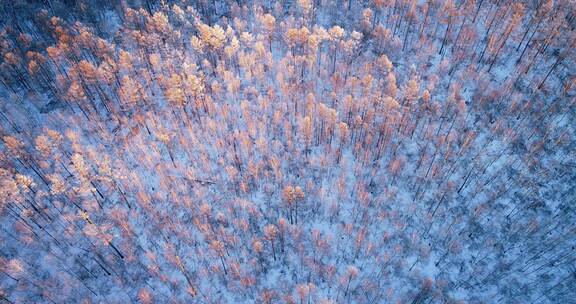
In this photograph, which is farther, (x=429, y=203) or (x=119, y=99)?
(x=119, y=99)

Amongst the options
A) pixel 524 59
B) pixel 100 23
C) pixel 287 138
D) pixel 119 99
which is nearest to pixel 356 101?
pixel 287 138

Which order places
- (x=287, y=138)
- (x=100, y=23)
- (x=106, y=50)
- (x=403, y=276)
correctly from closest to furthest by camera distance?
(x=403, y=276) → (x=287, y=138) → (x=106, y=50) → (x=100, y=23)

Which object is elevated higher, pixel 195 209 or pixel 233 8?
pixel 233 8

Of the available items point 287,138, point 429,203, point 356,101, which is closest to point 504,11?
point 356,101

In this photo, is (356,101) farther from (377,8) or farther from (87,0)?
(87,0)

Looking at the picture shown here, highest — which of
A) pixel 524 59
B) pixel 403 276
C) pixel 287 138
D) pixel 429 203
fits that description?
pixel 524 59

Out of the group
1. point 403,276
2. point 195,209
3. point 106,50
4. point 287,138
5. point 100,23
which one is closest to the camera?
point 403,276

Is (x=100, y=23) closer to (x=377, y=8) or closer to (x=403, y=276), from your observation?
(x=377, y=8)
